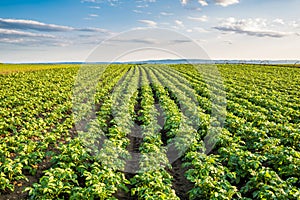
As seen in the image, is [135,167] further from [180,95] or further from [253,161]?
[180,95]

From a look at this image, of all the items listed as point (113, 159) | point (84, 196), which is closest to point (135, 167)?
point (113, 159)

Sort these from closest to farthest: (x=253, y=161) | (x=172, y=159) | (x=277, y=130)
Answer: (x=253, y=161) < (x=172, y=159) < (x=277, y=130)

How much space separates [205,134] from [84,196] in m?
5.30

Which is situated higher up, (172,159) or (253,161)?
(253,161)

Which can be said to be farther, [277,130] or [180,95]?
[180,95]

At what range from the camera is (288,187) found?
5375 millimetres

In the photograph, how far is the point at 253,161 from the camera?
20.7 feet

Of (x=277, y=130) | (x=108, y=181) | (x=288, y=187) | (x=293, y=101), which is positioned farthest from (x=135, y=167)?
(x=293, y=101)

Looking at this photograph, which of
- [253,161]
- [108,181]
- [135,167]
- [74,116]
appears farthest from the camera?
[74,116]

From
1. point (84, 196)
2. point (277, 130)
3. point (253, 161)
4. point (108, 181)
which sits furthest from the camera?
point (277, 130)

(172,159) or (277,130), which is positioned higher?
(277,130)

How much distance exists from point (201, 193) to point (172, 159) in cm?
279

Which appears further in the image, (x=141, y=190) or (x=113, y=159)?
(x=113, y=159)

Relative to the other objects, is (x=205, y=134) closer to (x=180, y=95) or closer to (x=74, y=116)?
(x=74, y=116)
